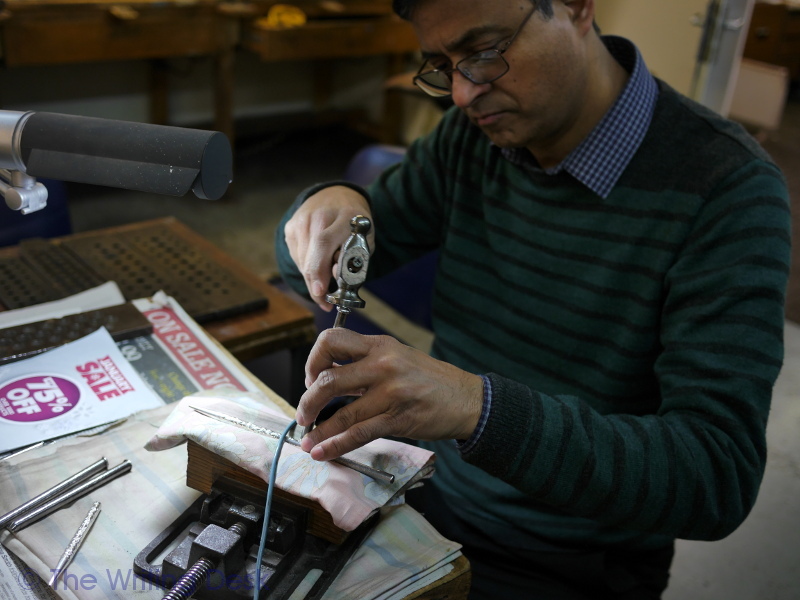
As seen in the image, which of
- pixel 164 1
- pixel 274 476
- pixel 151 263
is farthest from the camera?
pixel 164 1

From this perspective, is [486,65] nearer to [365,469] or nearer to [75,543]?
[365,469]

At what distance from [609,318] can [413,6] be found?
0.52 meters

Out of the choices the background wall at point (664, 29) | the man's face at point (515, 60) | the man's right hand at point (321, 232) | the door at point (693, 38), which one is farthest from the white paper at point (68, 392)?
the door at point (693, 38)

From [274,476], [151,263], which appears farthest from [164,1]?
[274,476]

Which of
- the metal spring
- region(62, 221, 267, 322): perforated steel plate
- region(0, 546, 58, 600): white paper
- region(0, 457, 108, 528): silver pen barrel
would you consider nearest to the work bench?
region(62, 221, 267, 322): perforated steel plate

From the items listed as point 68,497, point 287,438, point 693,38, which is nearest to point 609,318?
point 287,438

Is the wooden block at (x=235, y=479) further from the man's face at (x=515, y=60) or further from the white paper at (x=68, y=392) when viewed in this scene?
the man's face at (x=515, y=60)

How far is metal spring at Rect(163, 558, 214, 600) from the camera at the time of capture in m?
0.64

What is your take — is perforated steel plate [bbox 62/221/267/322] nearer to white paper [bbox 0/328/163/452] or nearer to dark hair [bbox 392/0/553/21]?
white paper [bbox 0/328/163/452]

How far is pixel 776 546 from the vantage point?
199 cm

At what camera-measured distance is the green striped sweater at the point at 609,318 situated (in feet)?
2.67

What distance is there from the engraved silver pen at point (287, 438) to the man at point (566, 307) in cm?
5

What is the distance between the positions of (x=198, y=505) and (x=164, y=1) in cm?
300

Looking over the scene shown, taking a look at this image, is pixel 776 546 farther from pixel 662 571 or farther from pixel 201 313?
pixel 201 313
